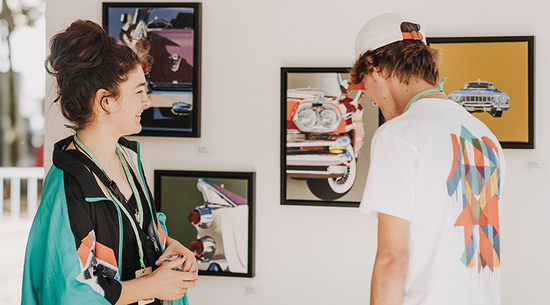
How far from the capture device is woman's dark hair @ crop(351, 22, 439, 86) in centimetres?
116

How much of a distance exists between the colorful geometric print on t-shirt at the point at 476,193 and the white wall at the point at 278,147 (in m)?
1.00

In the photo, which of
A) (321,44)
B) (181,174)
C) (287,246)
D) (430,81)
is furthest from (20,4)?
(430,81)

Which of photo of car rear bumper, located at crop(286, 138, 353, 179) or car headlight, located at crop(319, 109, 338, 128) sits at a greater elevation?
car headlight, located at crop(319, 109, 338, 128)

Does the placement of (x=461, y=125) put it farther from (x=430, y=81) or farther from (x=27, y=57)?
(x=27, y=57)

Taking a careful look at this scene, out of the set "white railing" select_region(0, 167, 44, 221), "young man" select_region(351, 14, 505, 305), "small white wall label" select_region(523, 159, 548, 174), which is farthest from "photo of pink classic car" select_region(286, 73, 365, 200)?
"white railing" select_region(0, 167, 44, 221)

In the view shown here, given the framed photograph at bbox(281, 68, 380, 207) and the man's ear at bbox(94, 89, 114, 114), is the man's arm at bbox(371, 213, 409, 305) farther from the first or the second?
the framed photograph at bbox(281, 68, 380, 207)

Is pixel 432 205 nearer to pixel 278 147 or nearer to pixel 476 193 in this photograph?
pixel 476 193

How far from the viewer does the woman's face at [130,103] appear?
4.33 feet

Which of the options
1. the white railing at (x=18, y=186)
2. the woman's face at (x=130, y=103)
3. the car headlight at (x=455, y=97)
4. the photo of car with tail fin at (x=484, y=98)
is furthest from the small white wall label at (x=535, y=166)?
the white railing at (x=18, y=186)

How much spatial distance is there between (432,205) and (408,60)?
1.27 ft

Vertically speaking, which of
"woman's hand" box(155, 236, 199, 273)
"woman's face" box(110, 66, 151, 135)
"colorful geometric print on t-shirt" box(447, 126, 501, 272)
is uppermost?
"woman's face" box(110, 66, 151, 135)

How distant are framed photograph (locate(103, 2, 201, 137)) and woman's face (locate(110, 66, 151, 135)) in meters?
0.80

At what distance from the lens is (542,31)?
196 cm

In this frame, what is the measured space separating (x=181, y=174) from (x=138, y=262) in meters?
0.90
